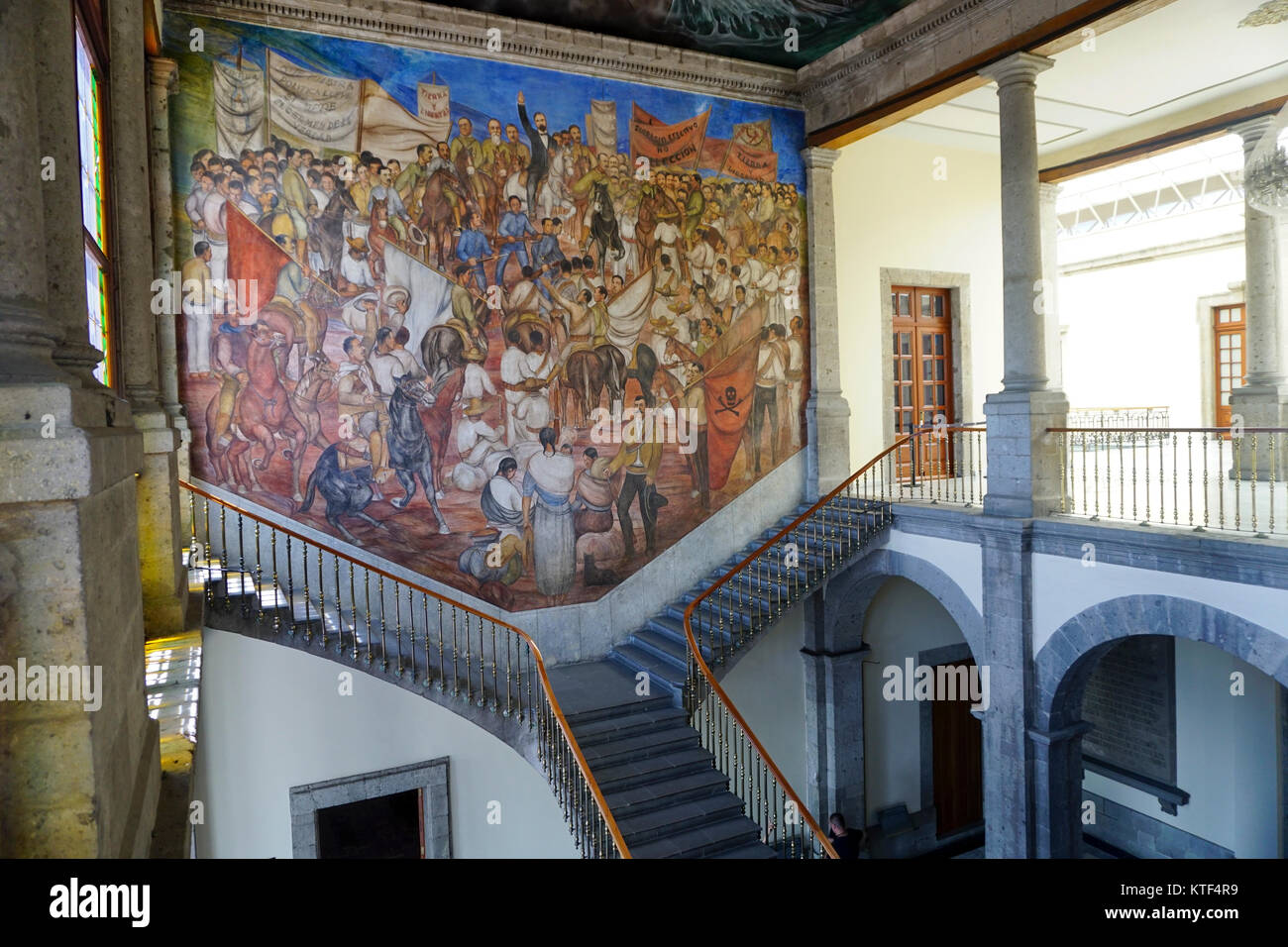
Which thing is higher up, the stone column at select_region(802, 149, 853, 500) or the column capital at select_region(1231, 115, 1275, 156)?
the column capital at select_region(1231, 115, 1275, 156)

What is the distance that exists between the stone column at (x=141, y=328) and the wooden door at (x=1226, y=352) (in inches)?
670

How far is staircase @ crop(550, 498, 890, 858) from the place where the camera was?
7.46 meters

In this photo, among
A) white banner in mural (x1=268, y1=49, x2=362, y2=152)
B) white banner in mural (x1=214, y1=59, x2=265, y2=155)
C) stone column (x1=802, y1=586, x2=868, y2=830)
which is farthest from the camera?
stone column (x1=802, y1=586, x2=868, y2=830)

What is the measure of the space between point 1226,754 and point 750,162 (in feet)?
29.8

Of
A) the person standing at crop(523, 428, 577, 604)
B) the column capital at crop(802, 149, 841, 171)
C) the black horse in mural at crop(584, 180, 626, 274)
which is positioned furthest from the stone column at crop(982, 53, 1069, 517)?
A: the person standing at crop(523, 428, 577, 604)

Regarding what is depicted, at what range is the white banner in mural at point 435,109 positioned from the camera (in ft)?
29.5

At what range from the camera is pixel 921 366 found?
12.6 m

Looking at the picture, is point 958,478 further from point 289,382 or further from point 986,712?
point 289,382

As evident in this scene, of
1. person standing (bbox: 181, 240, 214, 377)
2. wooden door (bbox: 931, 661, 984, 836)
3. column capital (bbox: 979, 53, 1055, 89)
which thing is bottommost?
wooden door (bbox: 931, 661, 984, 836)

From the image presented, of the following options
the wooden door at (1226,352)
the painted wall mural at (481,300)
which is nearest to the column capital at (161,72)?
the painted wall mural at (481,300)

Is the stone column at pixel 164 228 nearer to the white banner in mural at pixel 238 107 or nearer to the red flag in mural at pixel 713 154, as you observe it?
the white banner in mural at pixel 238 107

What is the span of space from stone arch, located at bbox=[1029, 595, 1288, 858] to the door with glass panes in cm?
456

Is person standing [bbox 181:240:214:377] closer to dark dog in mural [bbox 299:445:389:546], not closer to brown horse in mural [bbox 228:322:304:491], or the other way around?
brown horse in mural [bbox 228:322:304:491]
